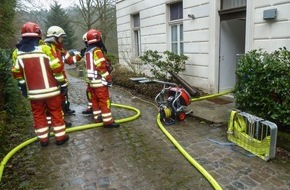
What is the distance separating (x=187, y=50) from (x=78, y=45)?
127 feet

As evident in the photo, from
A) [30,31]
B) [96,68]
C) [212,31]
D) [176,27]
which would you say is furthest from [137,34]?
[30,31]

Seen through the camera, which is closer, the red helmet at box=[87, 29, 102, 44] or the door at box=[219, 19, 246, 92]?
the red helmet at box=[87, 29, 102, 44]

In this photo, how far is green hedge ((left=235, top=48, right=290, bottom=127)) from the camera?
3.95 meters

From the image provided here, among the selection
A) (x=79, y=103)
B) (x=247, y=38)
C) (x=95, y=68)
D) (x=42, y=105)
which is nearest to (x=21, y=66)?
(x=42, y=105)

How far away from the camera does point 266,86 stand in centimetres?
421

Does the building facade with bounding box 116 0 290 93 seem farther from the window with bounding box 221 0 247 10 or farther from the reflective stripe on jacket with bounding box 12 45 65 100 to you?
the reflective stripe on jacket with bounding box 12 45 65 100

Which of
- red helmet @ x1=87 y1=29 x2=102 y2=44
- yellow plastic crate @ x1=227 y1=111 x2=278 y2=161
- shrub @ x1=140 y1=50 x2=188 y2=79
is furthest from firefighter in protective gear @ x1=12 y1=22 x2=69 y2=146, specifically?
shrub @ x1=140 y1=50 x2=188 y2=79

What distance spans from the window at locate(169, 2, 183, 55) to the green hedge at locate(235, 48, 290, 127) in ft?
14.3

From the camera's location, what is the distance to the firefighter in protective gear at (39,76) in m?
4.26

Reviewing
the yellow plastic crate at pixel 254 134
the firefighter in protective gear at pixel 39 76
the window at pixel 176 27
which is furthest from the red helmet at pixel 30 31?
the window at pixel 176 27

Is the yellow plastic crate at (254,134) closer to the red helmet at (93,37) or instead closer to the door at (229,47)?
the red helmet at (93,37)

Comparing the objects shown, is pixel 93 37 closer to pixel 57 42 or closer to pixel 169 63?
pixel 57 42

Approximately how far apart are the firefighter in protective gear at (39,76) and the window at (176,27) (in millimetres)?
5357

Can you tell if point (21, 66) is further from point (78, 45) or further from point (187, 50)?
point (78, 45)
